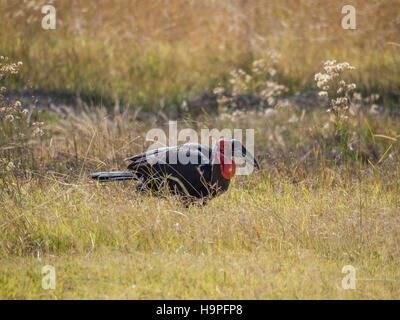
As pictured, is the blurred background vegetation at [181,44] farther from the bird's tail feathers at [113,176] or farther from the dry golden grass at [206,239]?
the dry golden grass at [206,239]

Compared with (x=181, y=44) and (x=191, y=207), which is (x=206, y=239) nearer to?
→ (x=191, y=207)

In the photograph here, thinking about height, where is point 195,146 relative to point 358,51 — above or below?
below

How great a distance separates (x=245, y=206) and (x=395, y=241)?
133 cm

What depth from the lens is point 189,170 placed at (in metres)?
4.95

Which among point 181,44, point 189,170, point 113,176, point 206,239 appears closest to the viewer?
point 206,239

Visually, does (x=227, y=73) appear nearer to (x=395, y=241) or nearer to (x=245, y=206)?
(x=245, y=206)

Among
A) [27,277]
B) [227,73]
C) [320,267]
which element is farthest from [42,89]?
[320,267]

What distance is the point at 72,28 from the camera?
12117 mm

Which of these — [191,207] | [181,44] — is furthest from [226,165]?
[181,44]

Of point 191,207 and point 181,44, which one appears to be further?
point 181,44

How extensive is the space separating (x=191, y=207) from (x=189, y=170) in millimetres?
332

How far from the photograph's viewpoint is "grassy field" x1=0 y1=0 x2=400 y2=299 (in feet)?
12.5

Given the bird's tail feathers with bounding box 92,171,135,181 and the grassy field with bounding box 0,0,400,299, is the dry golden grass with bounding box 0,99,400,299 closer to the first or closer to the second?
the grassy field with bounding box 0,0,400,299

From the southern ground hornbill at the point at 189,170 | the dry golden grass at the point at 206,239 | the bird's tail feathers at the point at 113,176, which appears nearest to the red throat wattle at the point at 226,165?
the southern ground hornbill at the point at 189,170
